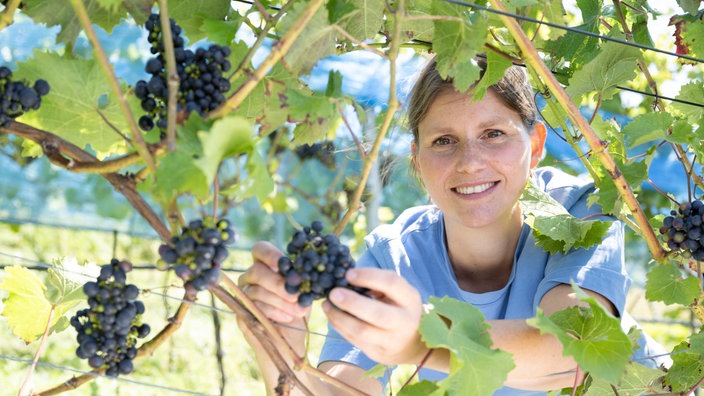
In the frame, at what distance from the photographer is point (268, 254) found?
104cm

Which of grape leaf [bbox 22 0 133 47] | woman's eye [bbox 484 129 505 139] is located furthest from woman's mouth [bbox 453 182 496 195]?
grape leaf [bbox 22 0 133 47]

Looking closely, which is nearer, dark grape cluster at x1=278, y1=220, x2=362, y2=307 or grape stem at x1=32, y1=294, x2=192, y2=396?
dark grape cluster at x1=278, y1=220, x2=362, y2=307

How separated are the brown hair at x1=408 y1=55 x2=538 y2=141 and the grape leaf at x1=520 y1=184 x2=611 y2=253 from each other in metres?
0.28

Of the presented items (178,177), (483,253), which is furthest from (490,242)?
(178,177)

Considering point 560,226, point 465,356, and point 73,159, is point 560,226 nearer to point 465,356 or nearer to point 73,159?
point 465,356

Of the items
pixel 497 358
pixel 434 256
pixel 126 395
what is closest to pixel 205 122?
pixel 497 358

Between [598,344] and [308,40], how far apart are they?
22.7 inches

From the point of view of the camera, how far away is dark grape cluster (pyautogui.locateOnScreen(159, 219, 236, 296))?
0.88 metres

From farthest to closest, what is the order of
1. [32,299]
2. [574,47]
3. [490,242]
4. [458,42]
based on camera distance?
[490,242] → [574,47] → [32,299] → [458,42]

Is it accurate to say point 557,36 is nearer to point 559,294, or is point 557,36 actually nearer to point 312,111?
point 559,294

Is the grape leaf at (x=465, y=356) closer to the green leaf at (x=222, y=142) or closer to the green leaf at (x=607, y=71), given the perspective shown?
the green leaf at (x=222, y=142)

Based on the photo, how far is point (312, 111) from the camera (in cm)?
106

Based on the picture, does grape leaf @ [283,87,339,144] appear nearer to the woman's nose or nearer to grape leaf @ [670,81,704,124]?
the woman's nose

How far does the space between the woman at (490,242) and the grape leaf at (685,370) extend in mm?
152
